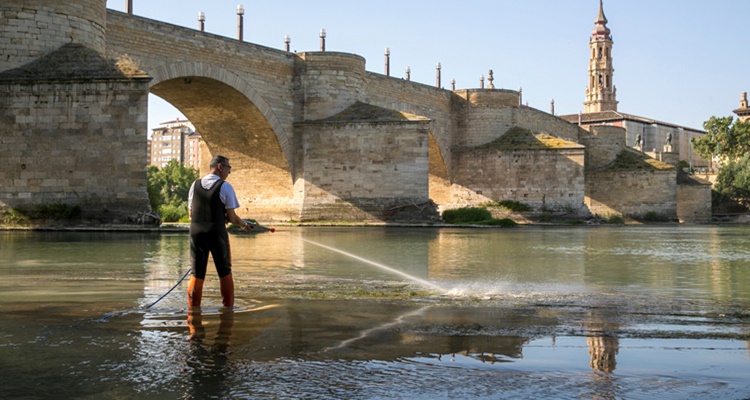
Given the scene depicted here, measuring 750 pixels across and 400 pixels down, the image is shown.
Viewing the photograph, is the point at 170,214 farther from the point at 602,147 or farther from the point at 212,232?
the point at 602,147

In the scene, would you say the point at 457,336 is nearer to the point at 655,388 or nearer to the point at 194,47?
the point at 655,388

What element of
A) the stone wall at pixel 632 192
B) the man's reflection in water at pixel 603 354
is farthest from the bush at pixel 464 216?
the man's reflection in water at pixel 603 354

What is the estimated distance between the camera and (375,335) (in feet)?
17.4

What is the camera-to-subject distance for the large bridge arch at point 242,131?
31000mm

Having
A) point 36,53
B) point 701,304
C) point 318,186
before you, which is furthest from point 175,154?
point 701,304

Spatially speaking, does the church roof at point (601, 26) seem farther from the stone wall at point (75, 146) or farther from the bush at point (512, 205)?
the stone wall at point (75, 146)

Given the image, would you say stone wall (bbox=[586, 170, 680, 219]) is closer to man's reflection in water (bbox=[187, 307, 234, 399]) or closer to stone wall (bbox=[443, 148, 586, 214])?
stone wall (bbox=[443, 148, 586, 214])

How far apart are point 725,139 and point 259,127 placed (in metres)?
56.9

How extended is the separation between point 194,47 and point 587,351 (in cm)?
2641

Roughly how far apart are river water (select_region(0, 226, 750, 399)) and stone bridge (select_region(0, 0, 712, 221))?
36.0 ft

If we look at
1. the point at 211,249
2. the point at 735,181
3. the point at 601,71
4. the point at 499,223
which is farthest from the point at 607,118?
the point at 211,249

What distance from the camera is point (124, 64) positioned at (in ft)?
70.7

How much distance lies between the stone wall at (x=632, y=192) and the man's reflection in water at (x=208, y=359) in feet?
169

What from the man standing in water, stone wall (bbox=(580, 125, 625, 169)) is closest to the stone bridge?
stone wall (bbox=(580, 125, 625, 169))
